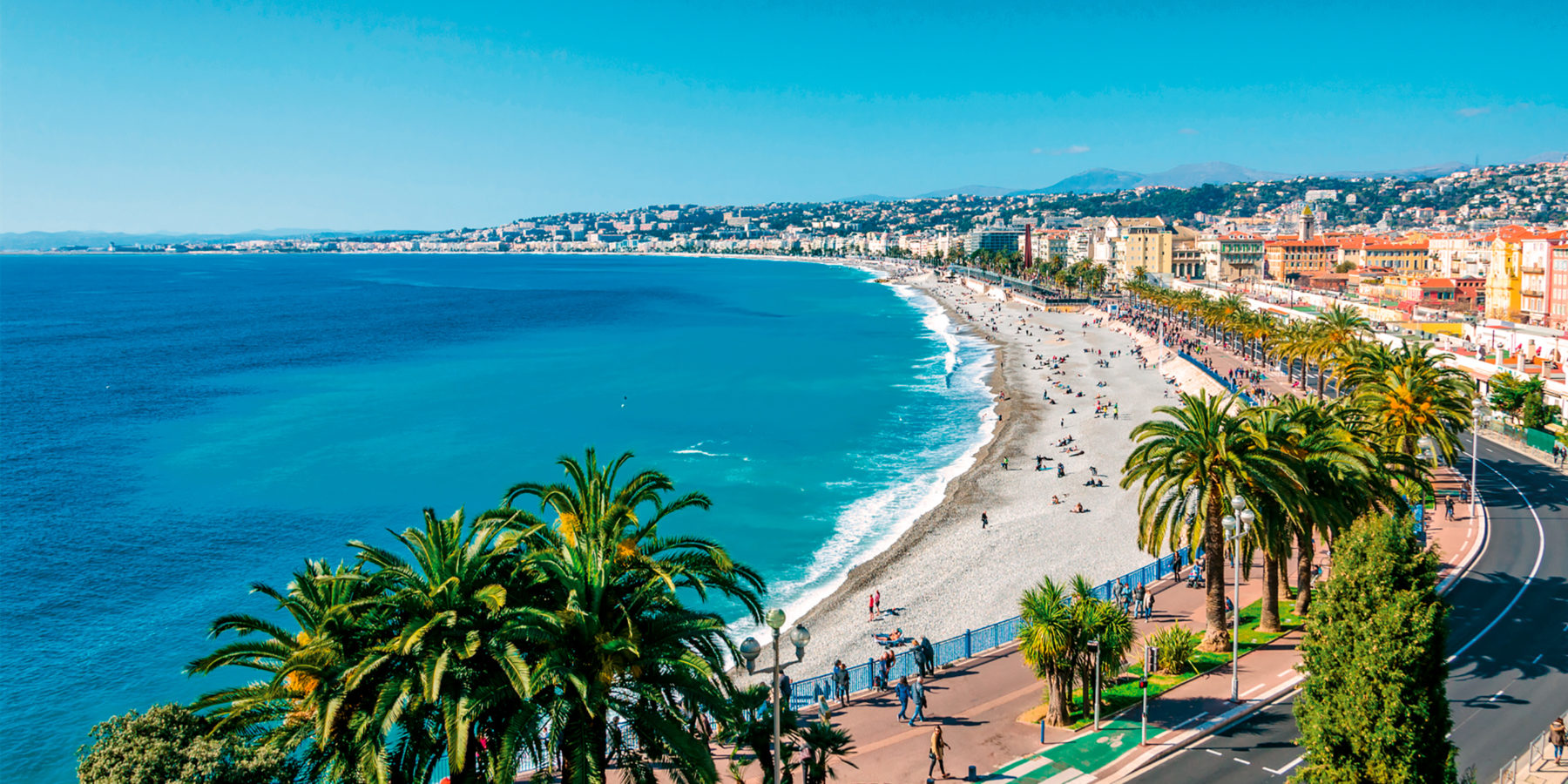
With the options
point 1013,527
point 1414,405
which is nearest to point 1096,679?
point 1414,405

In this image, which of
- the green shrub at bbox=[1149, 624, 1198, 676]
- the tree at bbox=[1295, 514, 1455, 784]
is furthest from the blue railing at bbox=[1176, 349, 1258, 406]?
the tree at bbox=[1295, 514, 1455, 784]

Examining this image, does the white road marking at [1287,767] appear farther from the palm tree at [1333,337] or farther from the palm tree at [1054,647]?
the palm tree at [1333,337]

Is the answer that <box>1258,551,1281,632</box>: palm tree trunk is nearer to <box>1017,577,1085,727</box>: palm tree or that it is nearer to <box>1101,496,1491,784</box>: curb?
<box>1101,496,1491,784</box>: curb

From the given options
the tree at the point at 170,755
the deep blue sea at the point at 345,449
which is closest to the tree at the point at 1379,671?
the tree at the point at 170,755

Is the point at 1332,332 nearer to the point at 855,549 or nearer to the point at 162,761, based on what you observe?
the point at 855,549

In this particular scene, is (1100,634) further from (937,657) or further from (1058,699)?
(937,657)

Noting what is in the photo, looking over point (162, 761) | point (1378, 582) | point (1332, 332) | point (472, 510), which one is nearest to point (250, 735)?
point (162, 761)
